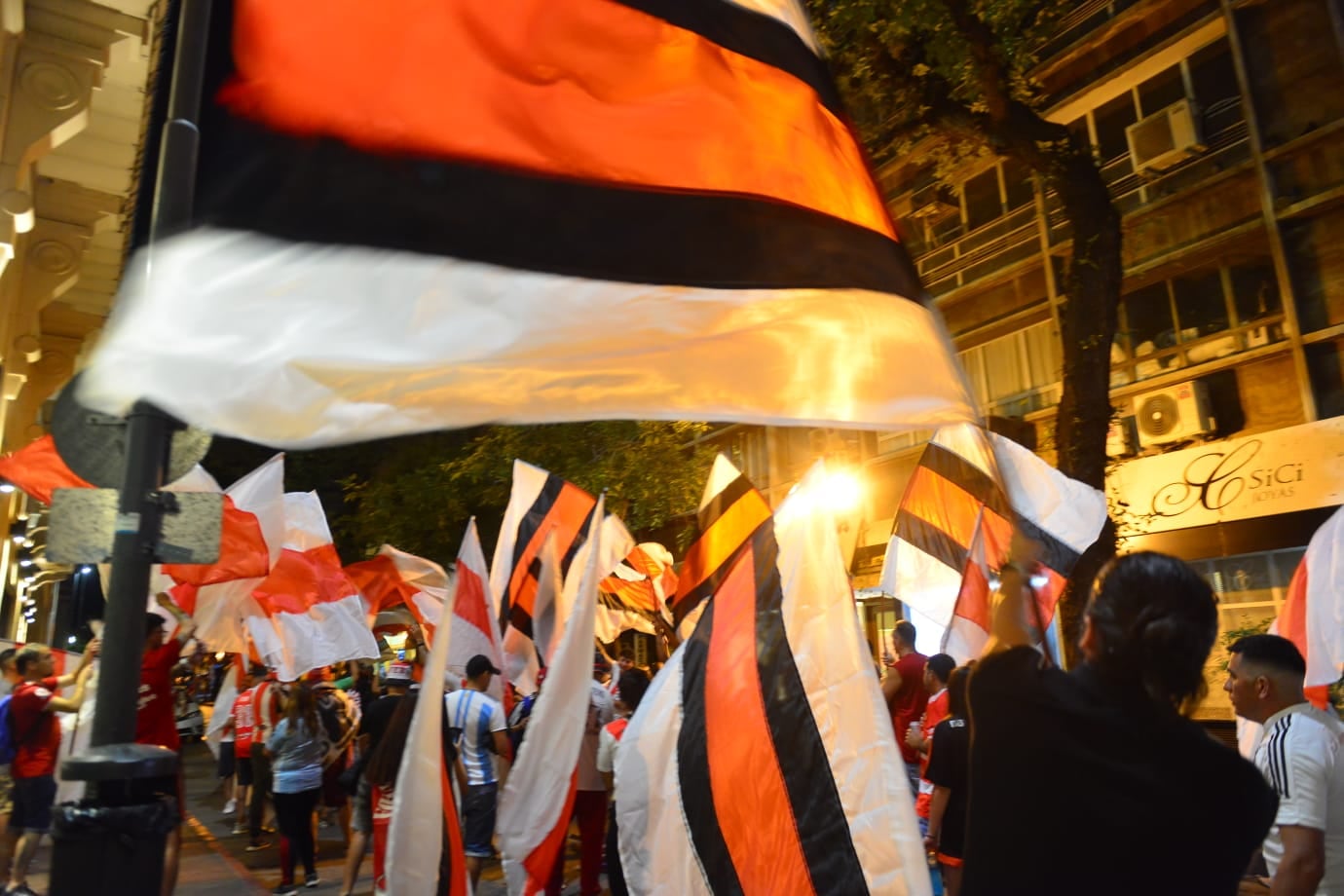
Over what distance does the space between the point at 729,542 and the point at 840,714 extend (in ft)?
9.86

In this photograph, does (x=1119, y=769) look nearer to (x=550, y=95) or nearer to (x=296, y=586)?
(x=550, y=95)

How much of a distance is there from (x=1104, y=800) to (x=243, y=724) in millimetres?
12339

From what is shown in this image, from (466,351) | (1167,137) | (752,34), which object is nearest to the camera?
(466,351)

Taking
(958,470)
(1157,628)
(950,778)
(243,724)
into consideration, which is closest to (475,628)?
(950,778)

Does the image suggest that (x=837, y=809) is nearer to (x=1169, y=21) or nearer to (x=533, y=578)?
(x=533, y=578)

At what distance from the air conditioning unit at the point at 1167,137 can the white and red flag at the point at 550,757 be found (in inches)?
607

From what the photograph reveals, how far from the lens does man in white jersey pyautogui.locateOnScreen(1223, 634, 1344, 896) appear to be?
122 inches

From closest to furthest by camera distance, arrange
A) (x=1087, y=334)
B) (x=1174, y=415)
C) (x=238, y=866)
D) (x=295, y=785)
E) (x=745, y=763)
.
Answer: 1. (x=745, y=763)
2. (x=295, y=785)
3. (x=1087, y=334)
4. (x=238, y=866)
5. (x=1174, y=415)

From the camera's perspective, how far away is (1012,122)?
9758 mm

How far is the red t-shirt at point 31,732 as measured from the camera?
7.43 meters

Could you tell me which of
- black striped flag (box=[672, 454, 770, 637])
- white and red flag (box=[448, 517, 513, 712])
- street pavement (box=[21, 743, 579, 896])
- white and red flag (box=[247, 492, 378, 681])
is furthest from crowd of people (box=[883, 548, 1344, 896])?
white and red flag (box=[247, 492, 378, 681])

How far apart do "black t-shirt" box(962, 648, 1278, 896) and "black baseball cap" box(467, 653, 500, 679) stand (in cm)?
569

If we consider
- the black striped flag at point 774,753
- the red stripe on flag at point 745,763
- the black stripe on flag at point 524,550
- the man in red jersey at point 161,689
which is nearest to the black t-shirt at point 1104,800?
the black striped flag at point 774,753

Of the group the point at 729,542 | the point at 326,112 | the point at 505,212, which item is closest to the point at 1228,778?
the point at 505,212
